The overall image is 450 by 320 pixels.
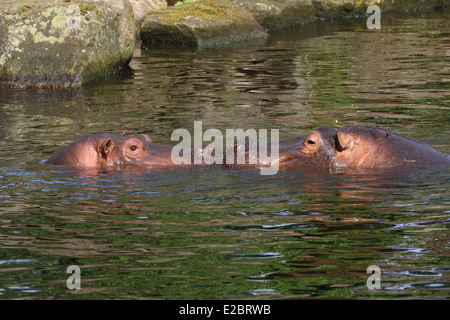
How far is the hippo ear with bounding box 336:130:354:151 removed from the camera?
6.66 metres

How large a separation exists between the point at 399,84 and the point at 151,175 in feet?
19.4

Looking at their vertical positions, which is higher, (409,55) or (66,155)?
(409,55)

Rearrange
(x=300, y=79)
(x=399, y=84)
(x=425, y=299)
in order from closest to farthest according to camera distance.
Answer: (x=425, y=299), (x=399, y=84), (x=300, y=79)

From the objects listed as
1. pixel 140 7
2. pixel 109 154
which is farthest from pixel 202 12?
pixel 109 154

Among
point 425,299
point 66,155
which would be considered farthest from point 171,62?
point 425,299

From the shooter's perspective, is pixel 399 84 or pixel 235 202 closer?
pixel 235 202

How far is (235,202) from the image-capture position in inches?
248

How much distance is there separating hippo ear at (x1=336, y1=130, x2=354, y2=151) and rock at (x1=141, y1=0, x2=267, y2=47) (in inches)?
424

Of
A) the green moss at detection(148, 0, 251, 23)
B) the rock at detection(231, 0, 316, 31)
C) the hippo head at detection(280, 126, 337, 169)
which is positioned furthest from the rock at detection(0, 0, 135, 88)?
the hippo head at detection(280, 126, 337, 169)

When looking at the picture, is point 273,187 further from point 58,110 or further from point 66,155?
point 58,110

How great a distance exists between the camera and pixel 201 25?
17109 millimetres

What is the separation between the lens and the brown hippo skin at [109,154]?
761 cm

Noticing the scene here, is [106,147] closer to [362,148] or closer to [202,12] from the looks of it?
[362,148]

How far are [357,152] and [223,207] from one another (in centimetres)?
157
